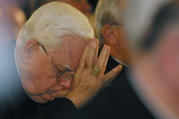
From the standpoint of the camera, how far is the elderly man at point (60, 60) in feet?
4.82

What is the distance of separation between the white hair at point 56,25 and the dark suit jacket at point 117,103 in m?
0.25

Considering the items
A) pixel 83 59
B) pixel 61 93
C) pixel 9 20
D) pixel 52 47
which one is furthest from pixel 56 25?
pixel 9 20

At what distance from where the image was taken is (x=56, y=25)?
148 cm

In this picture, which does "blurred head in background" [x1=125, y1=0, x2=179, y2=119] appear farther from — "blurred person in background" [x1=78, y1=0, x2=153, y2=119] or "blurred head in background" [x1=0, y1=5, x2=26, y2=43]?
"blurred head in background" [x1=0, y1=5, x2=26, y2=43]

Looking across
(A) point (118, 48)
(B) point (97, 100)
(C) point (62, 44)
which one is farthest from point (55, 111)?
(A) point (118, 48)

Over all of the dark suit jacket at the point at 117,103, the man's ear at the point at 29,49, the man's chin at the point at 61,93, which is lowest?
the man's chin at the point at 61,93

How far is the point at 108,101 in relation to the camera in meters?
1.48

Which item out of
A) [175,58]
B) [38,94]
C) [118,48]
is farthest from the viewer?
[38,94]

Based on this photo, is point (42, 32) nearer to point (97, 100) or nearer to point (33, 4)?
point (33, 4)

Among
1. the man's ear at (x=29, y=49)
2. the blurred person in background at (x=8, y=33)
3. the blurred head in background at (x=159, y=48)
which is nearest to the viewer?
the blurred head in background at (x=159, y=48)

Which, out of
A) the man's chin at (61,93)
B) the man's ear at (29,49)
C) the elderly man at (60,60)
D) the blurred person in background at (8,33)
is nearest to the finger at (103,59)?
the elderly man at (60,60)

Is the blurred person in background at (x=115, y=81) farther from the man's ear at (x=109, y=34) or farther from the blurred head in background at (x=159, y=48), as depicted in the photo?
the blurred head in background at (x=159, y=48)

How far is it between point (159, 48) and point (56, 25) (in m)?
0.60

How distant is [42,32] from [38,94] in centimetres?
37
